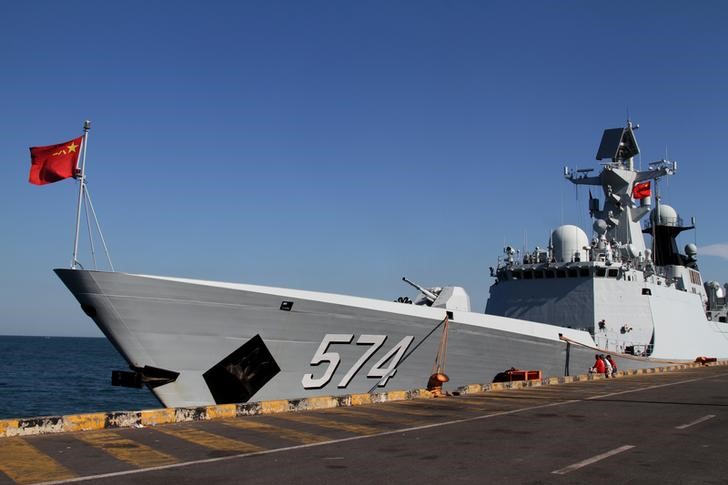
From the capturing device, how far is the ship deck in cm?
638

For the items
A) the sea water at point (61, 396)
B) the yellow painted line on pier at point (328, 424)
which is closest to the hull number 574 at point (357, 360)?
the yellow painted line on pier at point (328, 424)

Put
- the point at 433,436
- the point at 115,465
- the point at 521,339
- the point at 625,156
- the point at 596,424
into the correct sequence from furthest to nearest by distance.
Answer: the point at 625,156 → the point at 521,339 → the point at 596,424 → the point at 433,436 → the point at 115,465

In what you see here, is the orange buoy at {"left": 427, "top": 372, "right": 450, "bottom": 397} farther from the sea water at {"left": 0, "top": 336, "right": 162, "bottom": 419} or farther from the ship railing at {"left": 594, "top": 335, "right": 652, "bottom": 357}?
the sea water at {"left": 0, "top": 336, "right": 162, "bottom": 419}

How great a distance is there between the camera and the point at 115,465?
6.71 meters

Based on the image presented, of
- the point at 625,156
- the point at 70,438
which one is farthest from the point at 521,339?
the point at 625,156

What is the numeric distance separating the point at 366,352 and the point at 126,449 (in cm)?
703

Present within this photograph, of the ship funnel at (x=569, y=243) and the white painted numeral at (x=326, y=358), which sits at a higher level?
the ship funnel at (x=569, y=243)

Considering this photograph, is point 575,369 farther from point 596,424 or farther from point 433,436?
point 433,436

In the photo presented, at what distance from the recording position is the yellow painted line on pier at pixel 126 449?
6.95 m

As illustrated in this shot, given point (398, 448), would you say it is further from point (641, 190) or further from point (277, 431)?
point (641, 190)

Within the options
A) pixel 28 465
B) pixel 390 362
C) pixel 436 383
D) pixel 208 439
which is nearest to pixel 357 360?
pixel 390 362

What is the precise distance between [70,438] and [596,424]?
26.2 feet

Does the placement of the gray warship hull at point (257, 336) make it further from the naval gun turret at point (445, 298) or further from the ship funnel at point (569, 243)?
the ship funnel at point (569, 243)

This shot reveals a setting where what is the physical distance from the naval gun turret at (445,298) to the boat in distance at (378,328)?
0.04 metres
